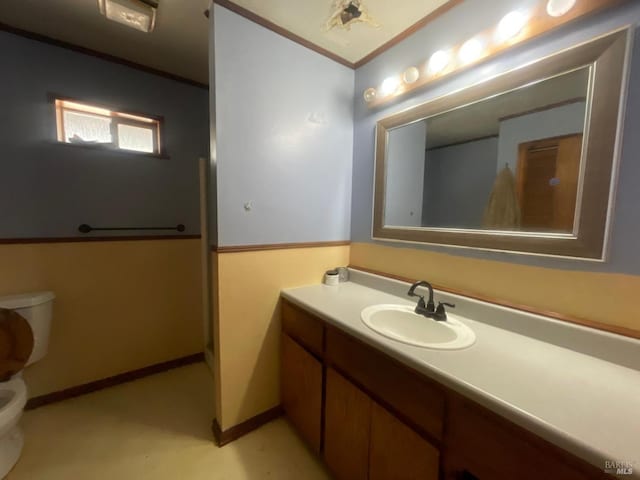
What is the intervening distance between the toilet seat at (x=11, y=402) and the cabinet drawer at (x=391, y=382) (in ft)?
5.10

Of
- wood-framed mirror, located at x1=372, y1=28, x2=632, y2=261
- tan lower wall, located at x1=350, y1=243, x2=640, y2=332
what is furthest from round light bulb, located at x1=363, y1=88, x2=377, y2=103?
tan lower wall, located at x1=350, y1=243, x2=640, y2=332

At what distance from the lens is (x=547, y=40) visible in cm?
97

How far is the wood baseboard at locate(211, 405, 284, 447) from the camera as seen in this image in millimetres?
1457

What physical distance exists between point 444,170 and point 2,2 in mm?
2505

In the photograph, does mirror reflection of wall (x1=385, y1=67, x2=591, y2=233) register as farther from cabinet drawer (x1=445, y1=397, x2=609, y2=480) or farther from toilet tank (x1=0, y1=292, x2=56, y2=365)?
toilet tank (x1=0, y1=292, x2=56, y2=365)

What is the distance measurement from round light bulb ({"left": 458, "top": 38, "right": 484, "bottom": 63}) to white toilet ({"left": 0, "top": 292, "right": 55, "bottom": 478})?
2695 millimetres

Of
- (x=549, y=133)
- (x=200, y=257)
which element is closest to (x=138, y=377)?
(x=200, y=257)

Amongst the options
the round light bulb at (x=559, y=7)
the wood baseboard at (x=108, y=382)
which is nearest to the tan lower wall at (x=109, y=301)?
the wood baseboard at (x=108, y=382)

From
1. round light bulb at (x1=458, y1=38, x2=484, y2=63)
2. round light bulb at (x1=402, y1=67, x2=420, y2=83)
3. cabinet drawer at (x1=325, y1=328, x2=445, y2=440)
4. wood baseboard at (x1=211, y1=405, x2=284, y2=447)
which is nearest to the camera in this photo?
cabinet drawer at (x1=325, y1=328, x2=445, y2=440)

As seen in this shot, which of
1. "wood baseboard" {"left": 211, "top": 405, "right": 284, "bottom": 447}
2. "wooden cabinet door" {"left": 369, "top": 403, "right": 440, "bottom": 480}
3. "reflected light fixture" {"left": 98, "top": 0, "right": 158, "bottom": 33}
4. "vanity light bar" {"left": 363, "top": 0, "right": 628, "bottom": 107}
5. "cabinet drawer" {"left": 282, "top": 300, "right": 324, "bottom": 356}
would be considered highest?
"reflected light fixture" {"left": 98, "top": 0, "right": 158, "bottom": 33}

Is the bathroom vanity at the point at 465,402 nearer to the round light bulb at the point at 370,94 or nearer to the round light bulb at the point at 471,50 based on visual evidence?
the round light bulb at the point at 471,50

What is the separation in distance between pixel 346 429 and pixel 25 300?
196 cm

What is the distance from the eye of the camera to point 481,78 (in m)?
1.15

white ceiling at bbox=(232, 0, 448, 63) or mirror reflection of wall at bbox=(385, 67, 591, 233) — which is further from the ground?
white ceiling at bbox=(232, 0, 448, 63)
